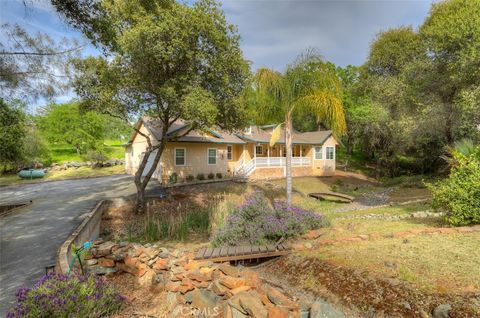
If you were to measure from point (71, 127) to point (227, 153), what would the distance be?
2654 centimetres

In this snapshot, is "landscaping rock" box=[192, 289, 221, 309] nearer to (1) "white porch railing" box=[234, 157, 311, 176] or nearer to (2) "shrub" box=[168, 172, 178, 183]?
(2) "shrub" box=[168, 172, 178, 183]

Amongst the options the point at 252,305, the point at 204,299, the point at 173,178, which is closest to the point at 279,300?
the point at 252,305

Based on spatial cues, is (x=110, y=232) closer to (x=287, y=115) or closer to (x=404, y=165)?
(x=287, y=115)

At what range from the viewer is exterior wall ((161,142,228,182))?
734 inches

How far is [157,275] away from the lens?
567 cm

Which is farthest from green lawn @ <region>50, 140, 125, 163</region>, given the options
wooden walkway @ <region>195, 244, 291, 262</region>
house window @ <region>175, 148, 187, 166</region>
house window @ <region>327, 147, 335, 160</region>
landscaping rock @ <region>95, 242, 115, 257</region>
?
wooden walkway @ <region>195, 244, 291, 262</region>

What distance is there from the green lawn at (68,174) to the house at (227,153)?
3.13m

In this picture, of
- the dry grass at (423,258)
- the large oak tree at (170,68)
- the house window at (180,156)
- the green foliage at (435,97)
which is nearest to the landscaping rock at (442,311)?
the dry grass at (423,258)

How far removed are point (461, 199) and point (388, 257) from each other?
326 cm

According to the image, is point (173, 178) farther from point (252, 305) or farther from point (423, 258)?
point (423, 258)

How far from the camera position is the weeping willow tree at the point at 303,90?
11164mm

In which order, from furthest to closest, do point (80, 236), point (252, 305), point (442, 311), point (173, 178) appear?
1. point (173, 178)
2. point (80, 236)
3. point (442, 311)
4. point (252, 305)

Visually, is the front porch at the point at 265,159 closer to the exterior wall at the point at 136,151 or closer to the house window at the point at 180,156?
the house window at the point at 180,156

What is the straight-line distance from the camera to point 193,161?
1983cm
